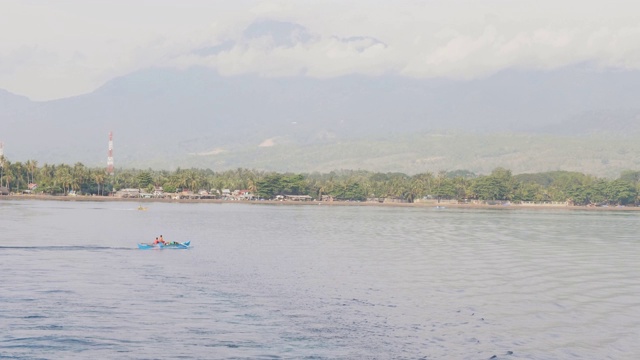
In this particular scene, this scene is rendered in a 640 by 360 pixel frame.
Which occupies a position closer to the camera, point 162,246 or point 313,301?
point 313,301

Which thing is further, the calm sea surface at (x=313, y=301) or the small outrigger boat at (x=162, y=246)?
the small outrigger boat at (x=162, y=246)

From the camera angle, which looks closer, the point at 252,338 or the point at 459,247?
the point at 252,338

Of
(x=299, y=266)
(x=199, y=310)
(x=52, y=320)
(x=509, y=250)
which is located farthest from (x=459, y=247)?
(x=52, y=320)

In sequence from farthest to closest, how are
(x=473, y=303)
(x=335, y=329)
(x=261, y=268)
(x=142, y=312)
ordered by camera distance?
(x=261, y=268)
(x=473, y=303)
(x=142, y=312)
(x=335, y=329)

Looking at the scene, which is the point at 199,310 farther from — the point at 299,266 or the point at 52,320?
the point at 299,266

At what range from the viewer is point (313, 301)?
147 ft

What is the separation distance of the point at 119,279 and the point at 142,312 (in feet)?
39.3

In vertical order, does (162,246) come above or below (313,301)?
above

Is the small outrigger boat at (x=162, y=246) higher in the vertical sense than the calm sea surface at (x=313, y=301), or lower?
higher

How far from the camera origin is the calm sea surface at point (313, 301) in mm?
34281

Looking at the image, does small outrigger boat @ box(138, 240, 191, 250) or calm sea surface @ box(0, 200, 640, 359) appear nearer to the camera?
calm sea surface @ box(0, 200, 640, 359)

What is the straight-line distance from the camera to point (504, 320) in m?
40.5

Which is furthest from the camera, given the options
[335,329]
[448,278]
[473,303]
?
[448,278]

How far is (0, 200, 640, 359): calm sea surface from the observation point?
112ft
